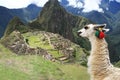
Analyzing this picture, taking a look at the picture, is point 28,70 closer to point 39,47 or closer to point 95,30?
point 95,30

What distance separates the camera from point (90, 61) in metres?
10.3

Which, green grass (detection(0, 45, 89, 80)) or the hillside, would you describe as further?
the hillside

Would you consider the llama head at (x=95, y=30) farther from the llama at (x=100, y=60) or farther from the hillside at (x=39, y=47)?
the hillside at (x=39, y=47)

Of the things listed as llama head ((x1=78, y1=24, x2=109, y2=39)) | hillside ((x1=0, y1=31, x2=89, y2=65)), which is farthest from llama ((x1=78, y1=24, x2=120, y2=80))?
hillside ((x1=0, y1=31, x2=89, y2=65))

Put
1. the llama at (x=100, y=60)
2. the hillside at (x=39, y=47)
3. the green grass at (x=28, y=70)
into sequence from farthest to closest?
the hillside at (x=39, y=47)
the green grass at (x=28, y=70)
the llama at (x=100, y=60)

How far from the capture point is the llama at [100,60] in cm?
1027

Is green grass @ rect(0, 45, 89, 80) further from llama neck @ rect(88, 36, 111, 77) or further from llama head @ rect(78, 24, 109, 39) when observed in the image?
llama neck @ rect(88, 36, 111, 77)

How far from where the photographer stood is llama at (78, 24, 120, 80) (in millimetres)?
→ 10273

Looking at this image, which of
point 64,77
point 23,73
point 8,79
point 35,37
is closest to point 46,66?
point 64,77

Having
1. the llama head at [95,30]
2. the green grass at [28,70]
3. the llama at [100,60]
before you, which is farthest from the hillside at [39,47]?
the llama at [100,60]

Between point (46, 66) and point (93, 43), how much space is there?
16111 mm

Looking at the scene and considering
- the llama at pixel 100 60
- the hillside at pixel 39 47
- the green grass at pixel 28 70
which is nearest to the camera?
the llama at pixel 100 60

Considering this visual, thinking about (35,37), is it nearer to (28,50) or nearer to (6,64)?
(28,50)

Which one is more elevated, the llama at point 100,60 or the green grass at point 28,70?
the llama at point 100,60
